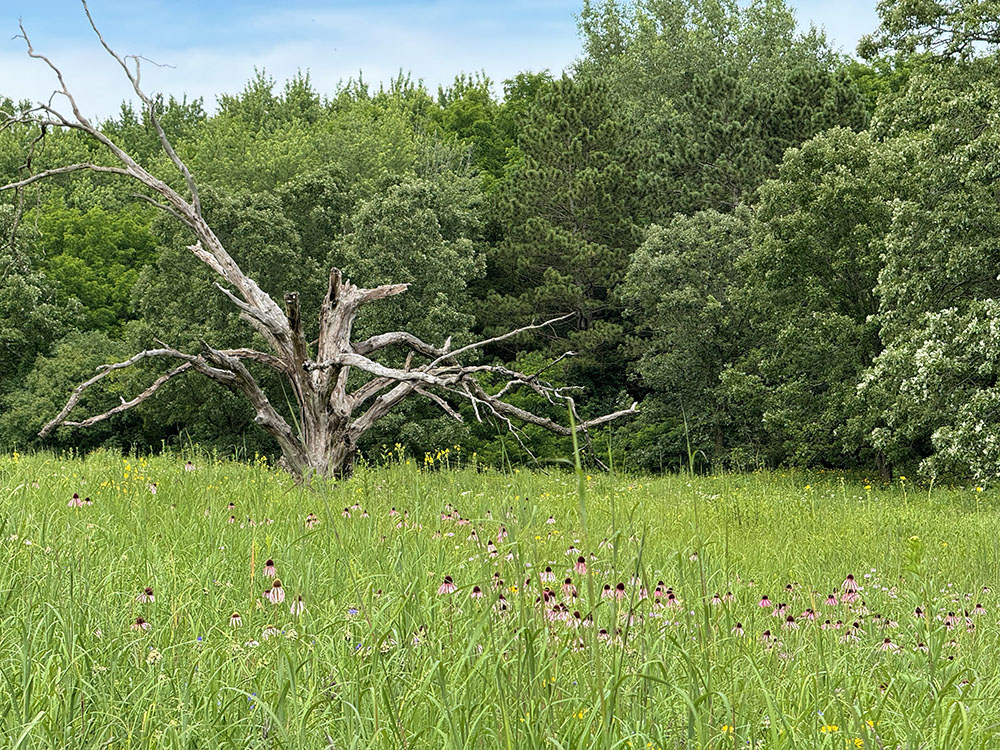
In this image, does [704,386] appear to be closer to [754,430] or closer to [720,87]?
[754,430]

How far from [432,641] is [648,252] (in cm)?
2521

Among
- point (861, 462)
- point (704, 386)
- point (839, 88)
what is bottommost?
point (861, 462)

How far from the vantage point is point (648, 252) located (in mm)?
27281

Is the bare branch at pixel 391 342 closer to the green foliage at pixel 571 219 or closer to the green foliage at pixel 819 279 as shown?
the green foliage at pixel 819 279

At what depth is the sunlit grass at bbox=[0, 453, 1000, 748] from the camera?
219 centimetres

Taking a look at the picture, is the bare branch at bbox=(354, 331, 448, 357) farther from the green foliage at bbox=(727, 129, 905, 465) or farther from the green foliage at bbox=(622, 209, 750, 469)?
the green foliage at bbox=(622, 209, 750, 469)

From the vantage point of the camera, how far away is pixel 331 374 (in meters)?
10.4

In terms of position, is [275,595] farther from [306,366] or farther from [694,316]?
[694,316]

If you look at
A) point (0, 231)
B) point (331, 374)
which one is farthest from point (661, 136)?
point (331, 374)

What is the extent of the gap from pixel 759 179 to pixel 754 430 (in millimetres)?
8887

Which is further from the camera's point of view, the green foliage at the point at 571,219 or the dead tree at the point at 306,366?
the green foliage at the point at 571,219

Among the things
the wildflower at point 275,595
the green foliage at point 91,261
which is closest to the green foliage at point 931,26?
the wildflower at point 275,595

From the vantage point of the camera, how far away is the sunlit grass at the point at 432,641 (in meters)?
2.19

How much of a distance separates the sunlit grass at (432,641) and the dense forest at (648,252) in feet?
27.3
